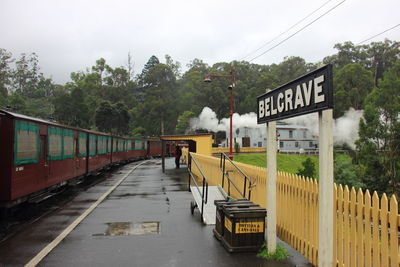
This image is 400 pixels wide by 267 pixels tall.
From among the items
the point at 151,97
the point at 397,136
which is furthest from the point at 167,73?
the point at 397,136

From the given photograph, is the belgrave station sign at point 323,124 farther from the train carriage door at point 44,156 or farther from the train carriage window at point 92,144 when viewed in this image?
the train carriage window at point 92,144

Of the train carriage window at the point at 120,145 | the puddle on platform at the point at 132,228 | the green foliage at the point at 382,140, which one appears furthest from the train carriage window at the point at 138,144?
the puddle on platform at the point at 132,228

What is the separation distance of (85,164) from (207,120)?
1991 inches

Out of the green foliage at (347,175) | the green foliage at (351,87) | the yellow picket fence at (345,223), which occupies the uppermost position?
the green foliage at (351,87)

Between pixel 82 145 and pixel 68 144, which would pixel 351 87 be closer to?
pixel 82 145

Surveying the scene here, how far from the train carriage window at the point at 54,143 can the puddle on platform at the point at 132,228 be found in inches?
146

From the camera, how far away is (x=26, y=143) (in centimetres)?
853

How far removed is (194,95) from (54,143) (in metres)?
70.5

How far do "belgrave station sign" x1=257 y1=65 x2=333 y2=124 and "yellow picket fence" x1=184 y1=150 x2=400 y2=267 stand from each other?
3.67 ft

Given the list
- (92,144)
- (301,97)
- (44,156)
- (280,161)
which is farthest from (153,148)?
(301,97)

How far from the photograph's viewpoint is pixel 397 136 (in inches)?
1088

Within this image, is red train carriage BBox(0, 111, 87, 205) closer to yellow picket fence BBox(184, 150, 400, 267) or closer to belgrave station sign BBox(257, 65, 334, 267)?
yellow picket fence BBox(184, 150, 400, 267)

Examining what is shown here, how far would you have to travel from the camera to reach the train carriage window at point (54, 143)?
10.5 metres

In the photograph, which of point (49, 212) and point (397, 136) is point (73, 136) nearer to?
point (49, 212)
